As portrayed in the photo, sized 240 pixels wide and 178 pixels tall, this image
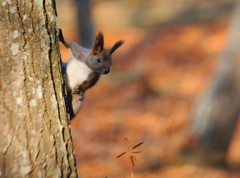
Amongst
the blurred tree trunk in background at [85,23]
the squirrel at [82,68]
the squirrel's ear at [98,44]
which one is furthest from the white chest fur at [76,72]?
the blurred tree trunk in background at [85,23]

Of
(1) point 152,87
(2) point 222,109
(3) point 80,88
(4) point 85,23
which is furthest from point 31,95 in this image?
(4) point 85,23

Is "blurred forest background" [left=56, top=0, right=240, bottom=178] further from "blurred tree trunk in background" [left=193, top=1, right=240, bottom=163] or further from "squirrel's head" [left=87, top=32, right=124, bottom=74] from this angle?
"squirrel's head" [left=87, top=32, right=124, bottom=74]

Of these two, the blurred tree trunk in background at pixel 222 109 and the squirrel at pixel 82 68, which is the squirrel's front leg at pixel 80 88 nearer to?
the squirrel at pixel 82 68

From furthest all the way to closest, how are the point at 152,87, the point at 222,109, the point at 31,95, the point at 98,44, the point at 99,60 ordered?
the point at 152,87 < the point at 222,109 < the point at 99,60 < the point at 98,44 < the point at 31,95

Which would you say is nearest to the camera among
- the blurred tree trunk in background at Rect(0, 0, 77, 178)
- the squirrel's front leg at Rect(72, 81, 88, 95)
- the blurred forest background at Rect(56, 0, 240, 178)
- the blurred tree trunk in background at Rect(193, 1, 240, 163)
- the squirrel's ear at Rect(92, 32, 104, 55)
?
the blurred tree trunk in background at Rect(0, 0, 77, 178)

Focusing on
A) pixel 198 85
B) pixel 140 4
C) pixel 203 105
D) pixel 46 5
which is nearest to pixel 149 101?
pixel 198 85

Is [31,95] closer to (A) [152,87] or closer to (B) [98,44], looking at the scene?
(B) [98,44]

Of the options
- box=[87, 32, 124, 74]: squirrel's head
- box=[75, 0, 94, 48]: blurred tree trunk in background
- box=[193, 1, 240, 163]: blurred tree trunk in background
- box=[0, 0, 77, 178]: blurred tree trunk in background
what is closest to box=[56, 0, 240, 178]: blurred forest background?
box=[75, 0, 94, 48]: blurred tree trunk in background
